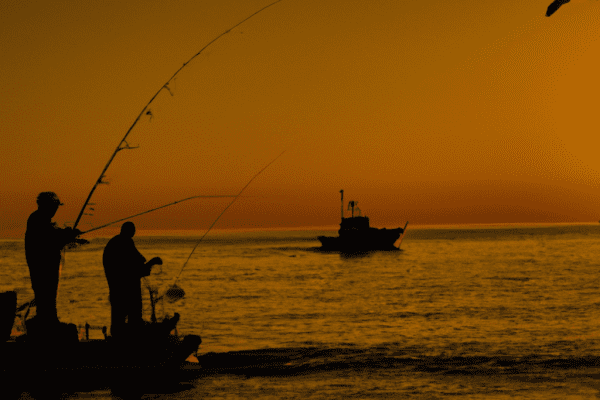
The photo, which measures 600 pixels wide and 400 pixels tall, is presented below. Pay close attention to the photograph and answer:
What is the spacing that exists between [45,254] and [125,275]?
5.19 ft

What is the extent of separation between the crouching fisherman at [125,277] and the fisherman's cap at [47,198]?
4.25ft

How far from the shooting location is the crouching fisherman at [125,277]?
358 inches

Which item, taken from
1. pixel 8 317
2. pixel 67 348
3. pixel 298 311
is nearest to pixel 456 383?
pixel 67 348

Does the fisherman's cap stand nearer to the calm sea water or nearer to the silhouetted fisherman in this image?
the silhouetted fisherman

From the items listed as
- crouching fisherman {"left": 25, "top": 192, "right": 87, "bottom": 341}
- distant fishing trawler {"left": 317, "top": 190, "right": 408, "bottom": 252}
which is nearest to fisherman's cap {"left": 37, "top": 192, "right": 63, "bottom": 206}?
crouching fisherman {"left": 25, "top": 192, "right": 87, "bottom": 341}

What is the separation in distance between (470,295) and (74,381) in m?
27.8

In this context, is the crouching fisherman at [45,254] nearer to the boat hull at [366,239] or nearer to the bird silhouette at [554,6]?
the bird silhouette at [554,6]

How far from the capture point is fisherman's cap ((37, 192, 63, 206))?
25.6 feet

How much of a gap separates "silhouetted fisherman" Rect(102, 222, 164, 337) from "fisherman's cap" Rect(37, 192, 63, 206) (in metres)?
1.30

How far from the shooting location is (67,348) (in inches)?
333

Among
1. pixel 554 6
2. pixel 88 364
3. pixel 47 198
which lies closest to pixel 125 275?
pixel 88 364

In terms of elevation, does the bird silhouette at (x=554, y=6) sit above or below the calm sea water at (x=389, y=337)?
above

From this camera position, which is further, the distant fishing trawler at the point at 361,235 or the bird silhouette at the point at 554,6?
the distant fishing trawler at the point at 361,235

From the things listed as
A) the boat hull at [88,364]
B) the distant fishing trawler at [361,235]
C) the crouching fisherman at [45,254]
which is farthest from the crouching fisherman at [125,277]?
the distant fishing trawler at [361,235]
